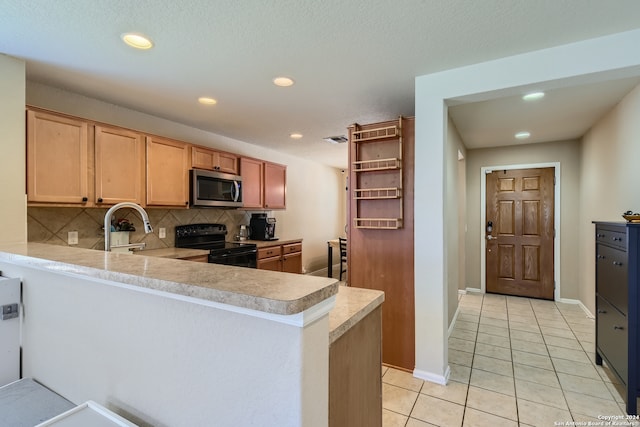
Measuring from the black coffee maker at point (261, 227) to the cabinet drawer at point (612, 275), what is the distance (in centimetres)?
370

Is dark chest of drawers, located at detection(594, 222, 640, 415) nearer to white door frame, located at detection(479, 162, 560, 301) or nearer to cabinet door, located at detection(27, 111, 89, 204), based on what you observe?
white door frame, located at detection(479, 162, 560, 301)

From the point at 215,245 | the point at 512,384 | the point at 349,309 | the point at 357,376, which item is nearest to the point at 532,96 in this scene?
the point at 512,384

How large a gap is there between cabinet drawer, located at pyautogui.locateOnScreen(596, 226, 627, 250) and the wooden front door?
2252mm

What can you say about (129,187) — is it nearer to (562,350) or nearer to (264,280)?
(264,280)

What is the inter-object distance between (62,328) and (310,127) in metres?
3.18

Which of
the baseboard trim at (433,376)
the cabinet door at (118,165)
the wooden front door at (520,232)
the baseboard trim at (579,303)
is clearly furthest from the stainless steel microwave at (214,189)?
the baseboard trim at (579,303)

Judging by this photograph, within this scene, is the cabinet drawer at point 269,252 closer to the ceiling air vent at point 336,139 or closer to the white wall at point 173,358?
the ceiling air vent at point 336,139

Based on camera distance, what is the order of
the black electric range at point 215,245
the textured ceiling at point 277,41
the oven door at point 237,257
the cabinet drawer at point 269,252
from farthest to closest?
the cabinet drawer at point 269,252, the black electric range at point 215,245, the oven door at point 237,257, the textured ceiling at point 277,41

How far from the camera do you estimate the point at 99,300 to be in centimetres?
106

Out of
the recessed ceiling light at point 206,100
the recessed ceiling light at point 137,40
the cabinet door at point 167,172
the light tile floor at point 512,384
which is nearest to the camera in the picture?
the recessed ceiling light at point 137,40

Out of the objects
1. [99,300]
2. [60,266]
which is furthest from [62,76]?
[99,300]

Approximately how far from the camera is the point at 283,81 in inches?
98.3

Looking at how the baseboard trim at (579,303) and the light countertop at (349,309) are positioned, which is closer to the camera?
the light countertop at (349,309)

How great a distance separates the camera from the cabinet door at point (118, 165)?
8.73 ft
